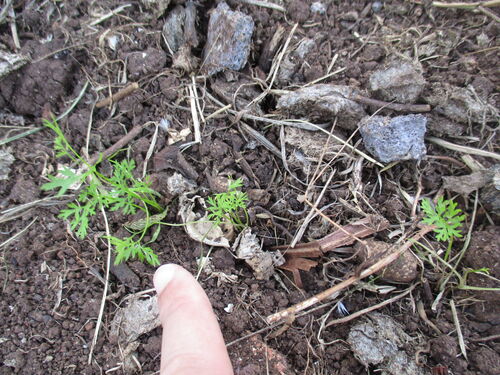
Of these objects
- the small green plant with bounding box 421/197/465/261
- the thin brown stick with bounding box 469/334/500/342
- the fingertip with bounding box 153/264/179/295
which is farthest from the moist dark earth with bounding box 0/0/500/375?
the fingertip with bounding box 153/264/179/295

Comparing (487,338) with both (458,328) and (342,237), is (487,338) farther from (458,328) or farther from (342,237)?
(342,237)

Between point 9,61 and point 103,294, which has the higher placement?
point 9,61

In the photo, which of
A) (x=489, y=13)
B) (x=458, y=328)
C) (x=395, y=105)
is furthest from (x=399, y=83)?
(x=458, y=328)

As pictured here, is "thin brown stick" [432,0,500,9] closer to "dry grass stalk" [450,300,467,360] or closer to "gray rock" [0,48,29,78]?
"dry grass stalk" [450,300,467,360]

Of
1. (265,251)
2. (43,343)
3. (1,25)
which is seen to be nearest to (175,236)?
(265,251)

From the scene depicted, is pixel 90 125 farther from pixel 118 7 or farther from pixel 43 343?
pixel 43 343

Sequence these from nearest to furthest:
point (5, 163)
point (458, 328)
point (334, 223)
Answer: point (458, 328)
point (334, 223)
point (5, 163)
